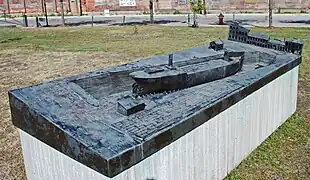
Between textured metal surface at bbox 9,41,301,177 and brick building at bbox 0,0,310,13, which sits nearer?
textured metal surface at bbox 9,41,301,177

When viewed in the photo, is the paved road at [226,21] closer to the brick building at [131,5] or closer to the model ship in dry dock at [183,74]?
the brick building at [131,5]

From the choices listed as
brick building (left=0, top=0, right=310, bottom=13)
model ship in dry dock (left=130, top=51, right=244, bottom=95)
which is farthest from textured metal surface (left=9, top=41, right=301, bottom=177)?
brick building (left=0, top=0, right=310, bottom=13)

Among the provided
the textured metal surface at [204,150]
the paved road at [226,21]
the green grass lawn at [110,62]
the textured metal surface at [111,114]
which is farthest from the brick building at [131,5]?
the textured metal surface at [111,114]

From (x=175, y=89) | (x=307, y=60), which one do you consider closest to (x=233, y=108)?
(x=175, y=89)

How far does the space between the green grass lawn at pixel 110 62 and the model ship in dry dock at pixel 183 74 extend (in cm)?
100

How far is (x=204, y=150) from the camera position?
3.53m

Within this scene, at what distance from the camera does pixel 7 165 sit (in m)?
4.53

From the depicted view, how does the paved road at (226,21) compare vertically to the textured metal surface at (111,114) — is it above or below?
above

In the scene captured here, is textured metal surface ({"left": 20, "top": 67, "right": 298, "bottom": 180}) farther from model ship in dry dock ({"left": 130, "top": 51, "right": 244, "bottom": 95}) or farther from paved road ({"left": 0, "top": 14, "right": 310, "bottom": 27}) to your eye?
paved road ({"left": 0, "top": 14, "right": 310, "bottom": 27})

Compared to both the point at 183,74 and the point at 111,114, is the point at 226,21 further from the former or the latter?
the point at 111,114

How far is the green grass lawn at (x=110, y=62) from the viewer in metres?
4.29

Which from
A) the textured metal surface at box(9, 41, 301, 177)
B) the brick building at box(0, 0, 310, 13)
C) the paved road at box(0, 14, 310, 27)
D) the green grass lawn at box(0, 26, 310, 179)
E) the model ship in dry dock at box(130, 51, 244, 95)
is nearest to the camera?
the textured metal surface at box(9, 41, 301, 177)

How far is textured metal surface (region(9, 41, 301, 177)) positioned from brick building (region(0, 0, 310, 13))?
26.9 m

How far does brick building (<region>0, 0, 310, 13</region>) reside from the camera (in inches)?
1166
